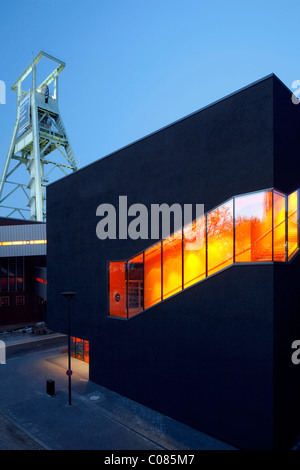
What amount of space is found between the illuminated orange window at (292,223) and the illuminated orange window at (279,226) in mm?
661

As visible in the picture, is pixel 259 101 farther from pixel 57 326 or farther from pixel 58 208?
pixel 57 326

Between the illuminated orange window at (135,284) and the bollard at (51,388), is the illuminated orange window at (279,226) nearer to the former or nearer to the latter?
the illuminated orange window at (135,284)

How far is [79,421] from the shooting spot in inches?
486

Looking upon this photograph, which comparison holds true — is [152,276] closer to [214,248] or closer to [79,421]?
[214,248]

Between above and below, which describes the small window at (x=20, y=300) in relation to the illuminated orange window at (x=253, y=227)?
below

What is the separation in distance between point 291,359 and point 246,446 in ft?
11.4

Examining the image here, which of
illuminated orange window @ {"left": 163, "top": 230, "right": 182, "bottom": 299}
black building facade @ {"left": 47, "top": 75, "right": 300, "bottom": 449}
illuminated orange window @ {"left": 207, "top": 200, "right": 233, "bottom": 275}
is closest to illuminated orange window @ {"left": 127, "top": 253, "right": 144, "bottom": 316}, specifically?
black building facade @ {"left": 47, "top": 75, "right": 300, "bottom": 449}

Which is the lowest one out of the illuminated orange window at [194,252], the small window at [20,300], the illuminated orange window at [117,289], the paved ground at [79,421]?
the paved ground at [79,421]

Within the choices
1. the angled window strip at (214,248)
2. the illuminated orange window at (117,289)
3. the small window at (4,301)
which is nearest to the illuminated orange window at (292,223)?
the angled window strip at (214,248)

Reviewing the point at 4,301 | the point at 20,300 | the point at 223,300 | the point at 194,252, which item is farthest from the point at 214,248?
Result: the point at 4,301

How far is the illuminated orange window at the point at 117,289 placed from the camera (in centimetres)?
1542

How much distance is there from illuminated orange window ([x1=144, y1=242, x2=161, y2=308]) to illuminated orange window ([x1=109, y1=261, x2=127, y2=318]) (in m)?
1.69

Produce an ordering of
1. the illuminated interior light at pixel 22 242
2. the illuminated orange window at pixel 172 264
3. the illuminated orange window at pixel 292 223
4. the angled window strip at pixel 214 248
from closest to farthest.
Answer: the angled window strip at pixel 214 248 → the illuminated orange window at pixel 292 223 → the illuminated orange window at pixel 172 264 → the illuminated interior light at pixel 22 242

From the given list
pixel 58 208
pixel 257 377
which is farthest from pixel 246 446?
pixel 58 208
